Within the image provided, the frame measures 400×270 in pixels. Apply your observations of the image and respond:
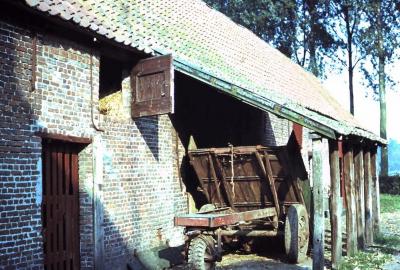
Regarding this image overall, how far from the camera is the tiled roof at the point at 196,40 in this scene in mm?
8266

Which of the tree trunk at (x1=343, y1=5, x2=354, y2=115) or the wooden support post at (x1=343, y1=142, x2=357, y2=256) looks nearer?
the wooden support post at (x1=343, y1=142, x2=357, y2=256)

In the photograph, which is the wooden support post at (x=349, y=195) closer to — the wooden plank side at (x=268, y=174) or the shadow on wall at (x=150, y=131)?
the wooden plank side at (x=268, y=174)

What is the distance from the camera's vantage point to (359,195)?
461 inches

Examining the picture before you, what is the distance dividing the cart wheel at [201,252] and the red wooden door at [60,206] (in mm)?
1917

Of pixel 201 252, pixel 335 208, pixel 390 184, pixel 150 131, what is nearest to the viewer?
pixel 201 252

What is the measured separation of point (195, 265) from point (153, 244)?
1.57 meters

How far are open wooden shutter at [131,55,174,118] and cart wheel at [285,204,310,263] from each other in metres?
3.35

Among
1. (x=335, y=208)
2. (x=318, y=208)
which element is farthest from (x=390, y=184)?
(x=318, y=208)

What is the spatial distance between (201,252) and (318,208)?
7.17 ft

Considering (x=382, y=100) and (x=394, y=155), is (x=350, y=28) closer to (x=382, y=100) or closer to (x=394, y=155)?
(x=382, y=100)

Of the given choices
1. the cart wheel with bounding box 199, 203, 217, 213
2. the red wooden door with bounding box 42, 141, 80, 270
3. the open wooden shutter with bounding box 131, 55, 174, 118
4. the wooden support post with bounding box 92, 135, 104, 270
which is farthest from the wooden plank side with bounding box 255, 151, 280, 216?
the red wooden door with bounding box 42, 141, 80, 270

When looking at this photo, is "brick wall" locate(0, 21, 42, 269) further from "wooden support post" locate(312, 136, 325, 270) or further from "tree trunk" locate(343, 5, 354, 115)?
"tree trunk" locate(343, 5, 354, 115)

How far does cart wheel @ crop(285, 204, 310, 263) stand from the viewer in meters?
9.45

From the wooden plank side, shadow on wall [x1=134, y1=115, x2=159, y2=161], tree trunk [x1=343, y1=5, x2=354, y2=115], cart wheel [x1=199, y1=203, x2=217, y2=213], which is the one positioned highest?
tree trunk [x1=343, y1=5, x2=354, y2=115]
